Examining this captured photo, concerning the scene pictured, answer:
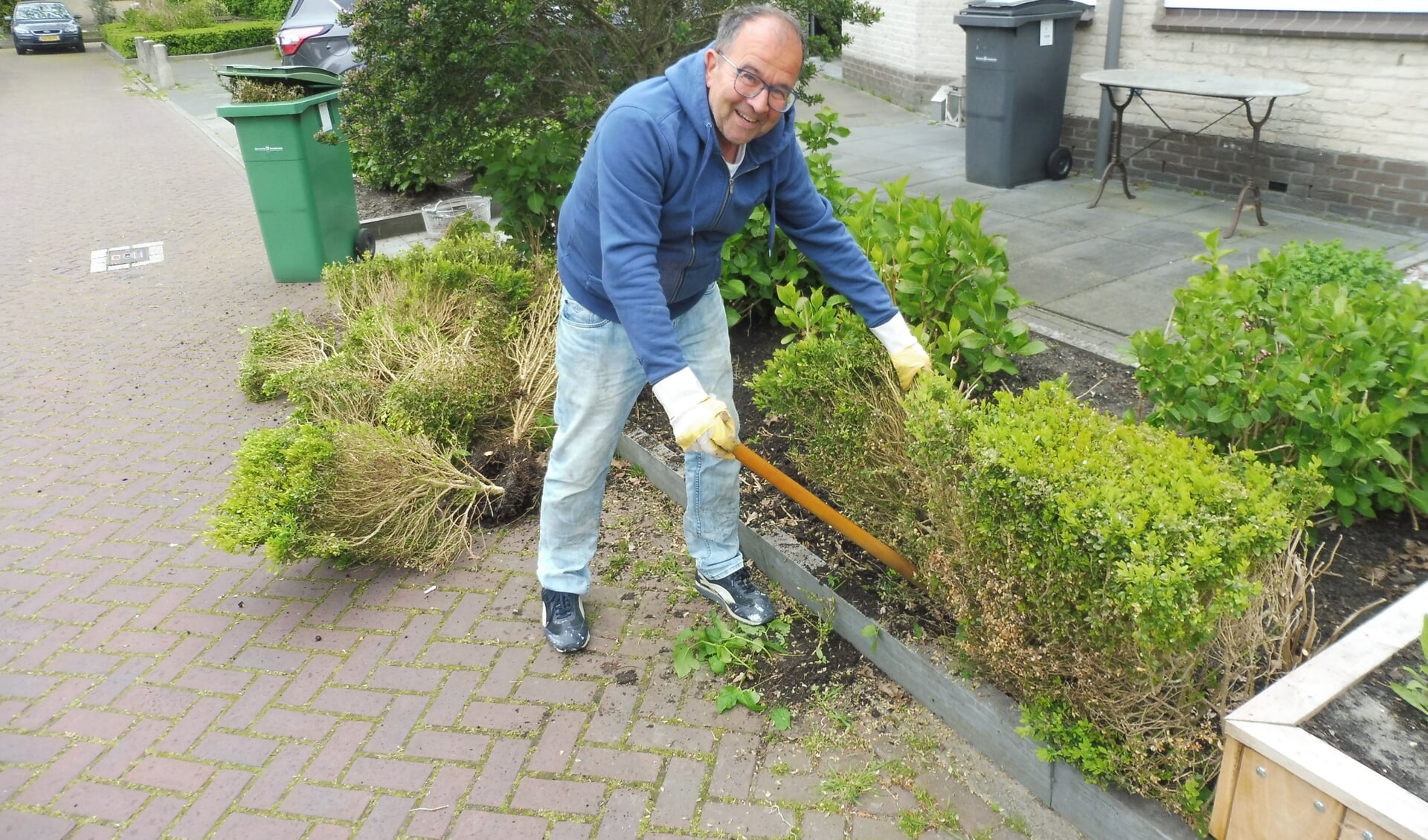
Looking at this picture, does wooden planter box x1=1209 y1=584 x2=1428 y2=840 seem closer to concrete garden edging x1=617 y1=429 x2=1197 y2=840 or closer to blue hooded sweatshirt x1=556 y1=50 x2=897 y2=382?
concrete garden edging x1=617 y1=429 x2=1197 y2=840

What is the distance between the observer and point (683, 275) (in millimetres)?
2801

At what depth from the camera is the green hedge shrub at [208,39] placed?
77.2 feet

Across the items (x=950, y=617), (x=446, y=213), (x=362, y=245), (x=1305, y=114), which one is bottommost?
(x=950, y=617)

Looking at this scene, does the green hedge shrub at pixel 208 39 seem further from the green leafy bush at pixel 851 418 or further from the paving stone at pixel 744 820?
the paving stone at pixel 744 820

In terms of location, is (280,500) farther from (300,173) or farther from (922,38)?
(922,38)

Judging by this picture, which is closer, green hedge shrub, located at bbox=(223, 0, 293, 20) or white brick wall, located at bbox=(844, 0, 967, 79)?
white brick wall, located at bbox=(844, 0, 967, 79)

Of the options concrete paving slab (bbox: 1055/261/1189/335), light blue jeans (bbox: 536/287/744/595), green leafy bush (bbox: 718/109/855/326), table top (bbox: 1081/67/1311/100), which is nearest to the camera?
light blue jeans (bbox: 536/287/744/595)

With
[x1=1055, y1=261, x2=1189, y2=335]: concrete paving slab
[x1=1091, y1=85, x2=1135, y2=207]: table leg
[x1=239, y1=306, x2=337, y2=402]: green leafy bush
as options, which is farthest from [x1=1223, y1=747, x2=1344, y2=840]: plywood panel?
[x1=1091, y1=85, x2=1135, y2=207]: table leg

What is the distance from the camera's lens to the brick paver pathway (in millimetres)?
2623

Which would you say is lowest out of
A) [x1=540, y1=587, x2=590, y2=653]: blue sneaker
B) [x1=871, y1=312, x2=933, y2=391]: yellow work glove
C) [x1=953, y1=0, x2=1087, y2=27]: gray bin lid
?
[x1=540, y1=587, x2=590, y2=653]: blue sneaker

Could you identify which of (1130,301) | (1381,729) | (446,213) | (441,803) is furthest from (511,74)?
(1381,729)

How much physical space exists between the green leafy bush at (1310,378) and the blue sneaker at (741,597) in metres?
1.39

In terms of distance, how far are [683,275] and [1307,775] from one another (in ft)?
6.16

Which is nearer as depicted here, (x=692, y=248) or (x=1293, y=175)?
(x=692, y=248)
